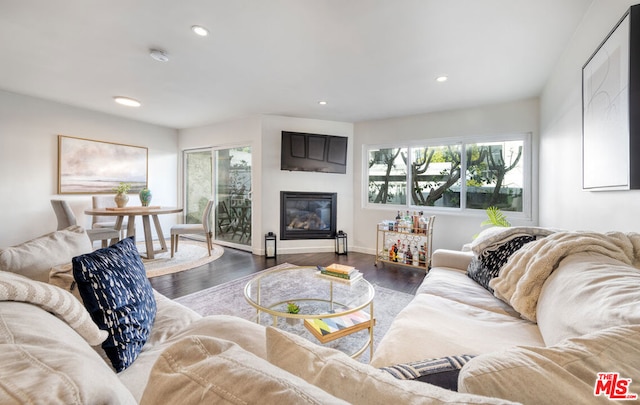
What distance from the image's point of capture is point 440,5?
170 centimetres

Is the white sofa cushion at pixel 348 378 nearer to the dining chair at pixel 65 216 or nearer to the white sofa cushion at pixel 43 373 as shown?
the white sofa cushion at pixel 43 373

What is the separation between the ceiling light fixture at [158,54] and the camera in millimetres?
2303

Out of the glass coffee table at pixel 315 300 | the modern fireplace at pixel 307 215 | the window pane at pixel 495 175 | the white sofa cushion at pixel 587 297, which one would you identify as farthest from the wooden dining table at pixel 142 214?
the window pane at pixel 495 175

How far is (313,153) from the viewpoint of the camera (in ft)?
14.0

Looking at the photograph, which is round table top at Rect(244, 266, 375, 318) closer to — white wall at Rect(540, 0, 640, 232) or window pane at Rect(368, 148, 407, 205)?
white wall at Rect(540, 0, 640, 232)

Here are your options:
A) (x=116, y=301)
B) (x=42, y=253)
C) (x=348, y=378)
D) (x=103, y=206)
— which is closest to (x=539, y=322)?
(x=348, y=378)

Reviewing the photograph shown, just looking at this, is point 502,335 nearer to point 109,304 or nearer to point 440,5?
point 109,304

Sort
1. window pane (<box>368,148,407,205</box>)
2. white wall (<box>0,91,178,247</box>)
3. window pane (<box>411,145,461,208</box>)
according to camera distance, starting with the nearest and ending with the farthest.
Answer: white wall (<box>0,91,178,247</box>) < window pane (<box>411,145,461,208</box>) < window pane (<box>368,148,407,205</box>)

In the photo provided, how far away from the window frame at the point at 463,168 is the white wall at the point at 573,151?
230 mm

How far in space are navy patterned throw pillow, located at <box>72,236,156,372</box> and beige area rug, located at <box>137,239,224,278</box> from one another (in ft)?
7.85

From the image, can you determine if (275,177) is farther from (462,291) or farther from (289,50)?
(462,291)

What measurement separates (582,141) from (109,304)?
9.59ft

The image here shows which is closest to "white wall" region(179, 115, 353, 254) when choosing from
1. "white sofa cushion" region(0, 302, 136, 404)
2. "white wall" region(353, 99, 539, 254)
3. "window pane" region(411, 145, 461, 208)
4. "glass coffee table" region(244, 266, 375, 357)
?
"white wall" region(353, 99, 539, 254)

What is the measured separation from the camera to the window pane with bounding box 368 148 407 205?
4.30 m
